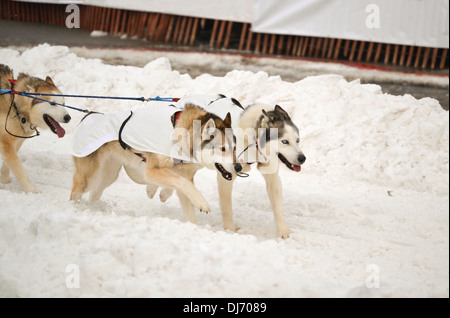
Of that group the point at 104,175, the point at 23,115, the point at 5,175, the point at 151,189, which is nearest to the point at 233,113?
the point at 151,189

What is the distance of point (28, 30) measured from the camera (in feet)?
24.1

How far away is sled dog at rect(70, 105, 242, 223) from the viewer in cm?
442

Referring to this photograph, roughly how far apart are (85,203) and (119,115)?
85cm

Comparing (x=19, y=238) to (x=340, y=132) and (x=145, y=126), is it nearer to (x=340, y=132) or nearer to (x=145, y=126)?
(x=145, y=126)

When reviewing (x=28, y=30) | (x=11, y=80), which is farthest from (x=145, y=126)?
(x=28, y=30)

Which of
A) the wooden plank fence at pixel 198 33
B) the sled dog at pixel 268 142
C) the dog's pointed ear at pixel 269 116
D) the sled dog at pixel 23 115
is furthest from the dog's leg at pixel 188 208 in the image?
the wooden plank fence at pixel 198 33

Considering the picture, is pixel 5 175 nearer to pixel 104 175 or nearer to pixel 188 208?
pixel 104 175

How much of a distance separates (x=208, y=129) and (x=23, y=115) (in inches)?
84.2

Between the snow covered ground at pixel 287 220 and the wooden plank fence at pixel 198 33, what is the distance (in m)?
0.64

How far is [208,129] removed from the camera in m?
4.39

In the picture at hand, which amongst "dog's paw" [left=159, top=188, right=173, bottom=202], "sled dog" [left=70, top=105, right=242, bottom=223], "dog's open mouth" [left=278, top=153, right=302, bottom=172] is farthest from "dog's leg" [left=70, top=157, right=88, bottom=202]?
"dog's open mouth" [left=278, top=153, right=302, bottom=172]

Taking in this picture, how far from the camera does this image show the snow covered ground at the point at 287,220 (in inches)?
121

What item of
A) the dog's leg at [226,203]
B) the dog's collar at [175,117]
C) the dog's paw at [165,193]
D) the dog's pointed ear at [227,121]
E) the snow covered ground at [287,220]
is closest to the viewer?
the snow covered ground at [287,220]

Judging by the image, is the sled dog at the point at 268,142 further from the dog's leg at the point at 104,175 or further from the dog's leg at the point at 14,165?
the dog's leg at the point at 14,165
